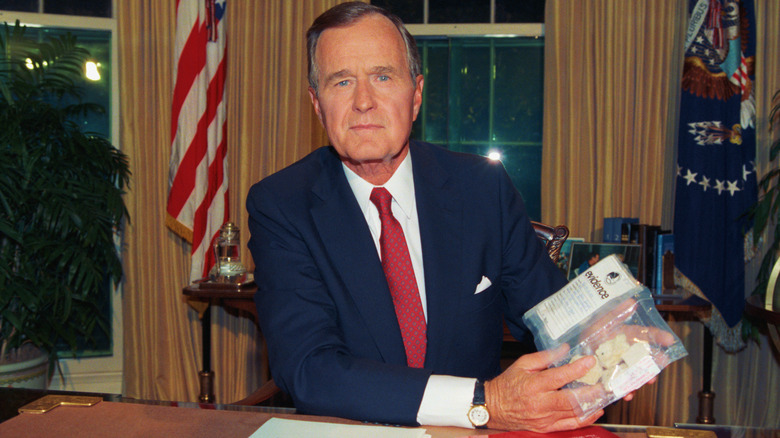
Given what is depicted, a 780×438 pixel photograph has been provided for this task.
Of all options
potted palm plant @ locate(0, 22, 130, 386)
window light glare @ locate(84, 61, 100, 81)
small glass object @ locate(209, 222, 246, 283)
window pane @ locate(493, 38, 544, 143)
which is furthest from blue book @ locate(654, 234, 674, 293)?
window light glare @ locate(84, 61, 100, 81)

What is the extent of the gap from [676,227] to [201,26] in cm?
313

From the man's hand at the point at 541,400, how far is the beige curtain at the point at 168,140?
308cm

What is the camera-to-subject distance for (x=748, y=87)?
136 inches

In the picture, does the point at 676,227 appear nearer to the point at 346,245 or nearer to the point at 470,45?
the point at 470,45

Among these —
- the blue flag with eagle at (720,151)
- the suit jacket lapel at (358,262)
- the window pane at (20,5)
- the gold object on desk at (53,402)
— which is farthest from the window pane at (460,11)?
the gold object on desk at (53,402)

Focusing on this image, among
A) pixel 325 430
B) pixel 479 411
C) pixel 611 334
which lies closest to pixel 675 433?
pixel 611 334

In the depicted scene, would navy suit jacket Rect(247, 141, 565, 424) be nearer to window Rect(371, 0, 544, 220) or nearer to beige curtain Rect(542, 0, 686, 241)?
beige curtain Rect(542, 0, 686, 241)

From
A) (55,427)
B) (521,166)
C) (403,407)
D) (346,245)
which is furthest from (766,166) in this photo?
(55,427)

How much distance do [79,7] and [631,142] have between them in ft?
12.6

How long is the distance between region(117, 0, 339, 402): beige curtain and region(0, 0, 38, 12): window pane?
678mm

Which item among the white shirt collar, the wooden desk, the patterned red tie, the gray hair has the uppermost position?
the gray hair

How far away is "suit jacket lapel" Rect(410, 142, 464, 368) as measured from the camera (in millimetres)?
1600

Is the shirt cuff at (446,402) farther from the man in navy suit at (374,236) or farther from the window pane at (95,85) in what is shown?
the window pane at (95,85)

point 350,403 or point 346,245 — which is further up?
point 346,245
